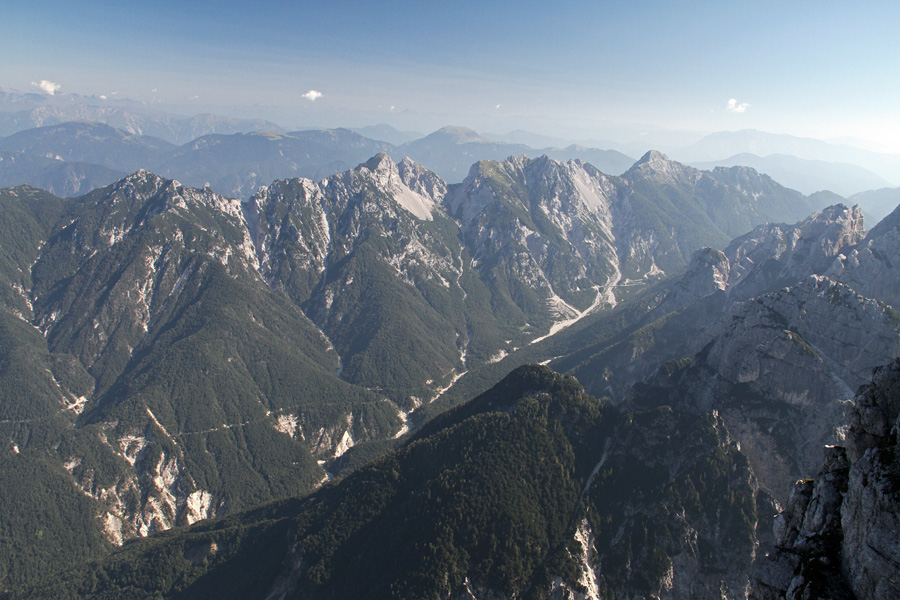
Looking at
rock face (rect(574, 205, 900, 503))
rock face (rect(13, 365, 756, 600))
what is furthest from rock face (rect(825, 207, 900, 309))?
rock face (rect(13, 365, 756, 600))

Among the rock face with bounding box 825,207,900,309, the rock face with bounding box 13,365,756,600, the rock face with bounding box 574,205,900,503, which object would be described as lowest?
the rock face with bounding box 13,365,756,600

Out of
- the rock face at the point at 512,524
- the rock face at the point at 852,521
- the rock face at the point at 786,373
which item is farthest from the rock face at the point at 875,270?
the rock face at the point at 852,521

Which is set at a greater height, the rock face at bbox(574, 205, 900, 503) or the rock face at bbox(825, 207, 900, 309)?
the rock face at bbox(825, 207, 900, 309)

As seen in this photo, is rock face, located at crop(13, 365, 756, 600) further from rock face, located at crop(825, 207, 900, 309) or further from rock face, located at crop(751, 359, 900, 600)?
rock face, located at crop(825, 207, 900, 309)

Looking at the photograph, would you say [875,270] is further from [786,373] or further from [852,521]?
[852,521]

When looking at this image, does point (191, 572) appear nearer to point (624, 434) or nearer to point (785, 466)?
point (624, 434)

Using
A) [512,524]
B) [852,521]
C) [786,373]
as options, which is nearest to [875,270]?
[786,373]

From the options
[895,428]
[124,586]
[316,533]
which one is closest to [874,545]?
[895,428]

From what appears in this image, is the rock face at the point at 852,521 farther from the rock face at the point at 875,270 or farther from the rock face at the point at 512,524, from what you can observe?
the rock face at the point at 875,270

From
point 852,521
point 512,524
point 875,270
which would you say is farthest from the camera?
point 875,270
